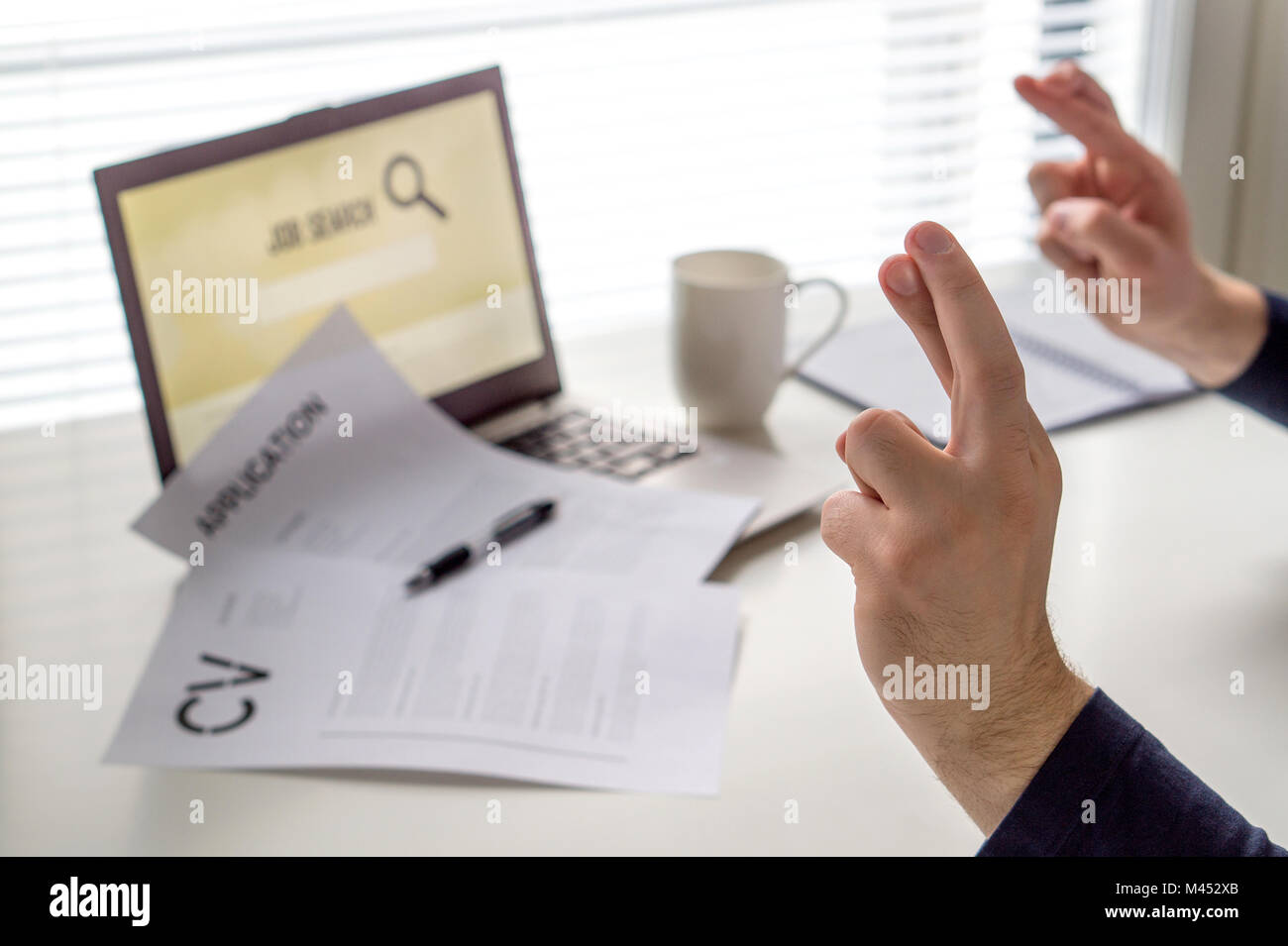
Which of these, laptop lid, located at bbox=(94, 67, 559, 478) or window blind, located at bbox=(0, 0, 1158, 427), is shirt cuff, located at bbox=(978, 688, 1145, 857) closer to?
laptop lid, located at bbox=(94, 67, 559, 478)

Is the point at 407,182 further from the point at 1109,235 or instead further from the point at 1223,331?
the point at 1223,331

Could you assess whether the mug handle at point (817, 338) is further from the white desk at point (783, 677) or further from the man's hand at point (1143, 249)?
the man's hand at point (1143, 249)

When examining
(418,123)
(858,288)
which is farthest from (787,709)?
(858,288)

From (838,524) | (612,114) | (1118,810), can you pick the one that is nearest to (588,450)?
(838,524)

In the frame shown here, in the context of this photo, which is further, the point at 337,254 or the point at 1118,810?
the point at 337,254

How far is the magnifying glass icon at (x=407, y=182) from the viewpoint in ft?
3.27

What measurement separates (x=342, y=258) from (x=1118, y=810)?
2.36 ft

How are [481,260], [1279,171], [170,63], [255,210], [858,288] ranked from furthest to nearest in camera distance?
[1279,171], [170,63], [858,288], [481,260], [255,210]

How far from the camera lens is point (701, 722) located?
0.70 m

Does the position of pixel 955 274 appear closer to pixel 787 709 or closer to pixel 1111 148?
pixel 787 709

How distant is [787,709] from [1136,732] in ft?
0.70

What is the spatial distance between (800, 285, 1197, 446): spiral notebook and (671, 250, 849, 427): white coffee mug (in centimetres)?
10

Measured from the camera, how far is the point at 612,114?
176 centimetres

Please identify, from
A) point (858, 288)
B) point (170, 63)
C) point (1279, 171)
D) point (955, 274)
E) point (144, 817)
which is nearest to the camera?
point (955, 274)
